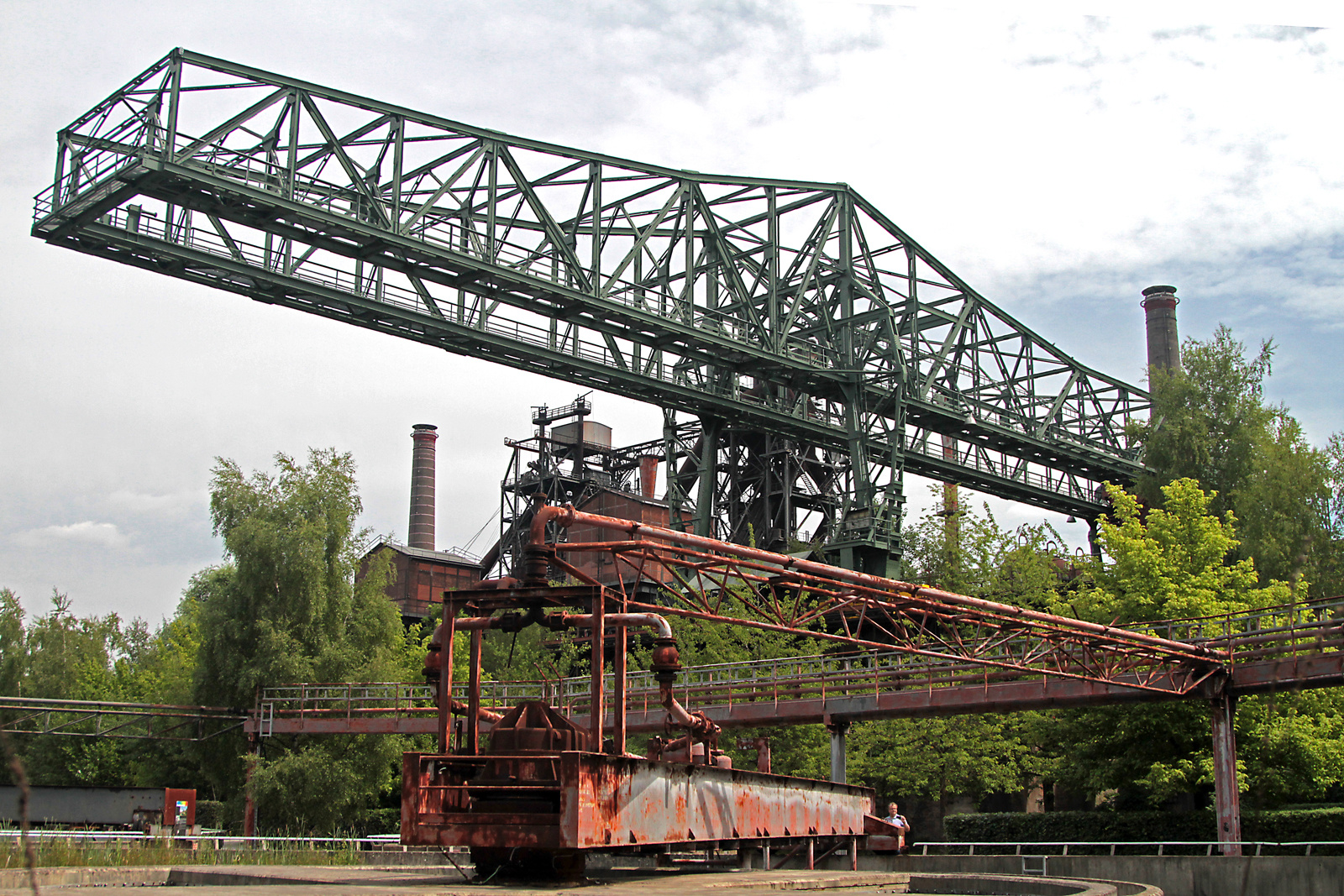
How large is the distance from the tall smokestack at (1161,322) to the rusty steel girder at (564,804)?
197ft

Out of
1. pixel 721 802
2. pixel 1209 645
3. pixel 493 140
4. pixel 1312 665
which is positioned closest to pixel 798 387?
pixel 493 140

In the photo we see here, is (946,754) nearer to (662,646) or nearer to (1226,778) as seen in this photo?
(1226,778)

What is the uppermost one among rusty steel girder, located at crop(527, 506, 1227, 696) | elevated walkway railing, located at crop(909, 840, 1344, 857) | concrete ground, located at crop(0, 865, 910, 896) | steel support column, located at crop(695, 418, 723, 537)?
steel support column, located at crop(695, 418, 723, 537)

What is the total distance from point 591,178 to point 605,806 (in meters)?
31.2

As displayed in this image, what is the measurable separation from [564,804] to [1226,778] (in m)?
17.8

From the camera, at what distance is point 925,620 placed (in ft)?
71.9

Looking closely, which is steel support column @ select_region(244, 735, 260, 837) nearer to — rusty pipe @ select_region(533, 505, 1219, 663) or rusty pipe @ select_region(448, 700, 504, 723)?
rusty pipe @ select_region(533, 505, 1219, 663)

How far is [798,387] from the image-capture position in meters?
46.2

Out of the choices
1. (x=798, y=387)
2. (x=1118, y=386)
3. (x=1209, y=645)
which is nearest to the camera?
(x=1209, y=645)

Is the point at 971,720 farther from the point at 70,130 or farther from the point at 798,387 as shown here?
the point at 70,130

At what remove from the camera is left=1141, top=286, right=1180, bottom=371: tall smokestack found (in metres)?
66.3

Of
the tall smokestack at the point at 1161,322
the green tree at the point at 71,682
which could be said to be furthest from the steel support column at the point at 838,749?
the tall smokestack at the point at 1161,322

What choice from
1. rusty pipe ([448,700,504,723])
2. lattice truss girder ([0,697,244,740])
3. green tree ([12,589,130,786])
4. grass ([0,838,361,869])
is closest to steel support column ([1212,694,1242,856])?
rusty pipe ([448,700,504,723])

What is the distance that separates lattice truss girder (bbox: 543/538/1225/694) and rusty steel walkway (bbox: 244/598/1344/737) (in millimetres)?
482
